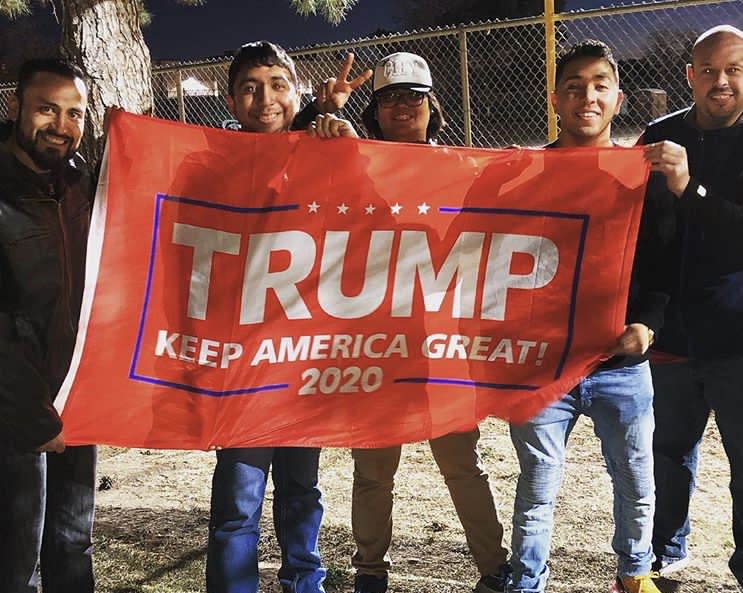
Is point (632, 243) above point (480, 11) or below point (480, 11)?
below

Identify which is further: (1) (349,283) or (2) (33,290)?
(1) (349,283)

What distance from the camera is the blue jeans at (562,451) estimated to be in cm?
274

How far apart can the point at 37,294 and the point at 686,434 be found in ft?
7.74

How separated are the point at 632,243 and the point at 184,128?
155cm

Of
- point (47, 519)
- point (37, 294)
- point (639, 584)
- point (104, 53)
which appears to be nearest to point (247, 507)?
point (47, 519)

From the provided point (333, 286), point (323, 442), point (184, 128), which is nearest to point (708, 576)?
point (323, 442)

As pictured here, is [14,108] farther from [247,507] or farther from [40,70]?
[247,507]

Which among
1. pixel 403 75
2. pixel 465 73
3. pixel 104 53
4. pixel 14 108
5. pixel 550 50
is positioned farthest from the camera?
pixel 465 73

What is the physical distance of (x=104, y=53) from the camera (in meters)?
5.94

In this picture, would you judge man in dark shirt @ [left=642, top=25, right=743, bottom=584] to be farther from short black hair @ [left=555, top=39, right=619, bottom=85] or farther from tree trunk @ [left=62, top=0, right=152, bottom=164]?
tree trunk @ [left=62, top=0, right=152, bottom=164]

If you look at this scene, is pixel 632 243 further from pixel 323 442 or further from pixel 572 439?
pixel 572 439

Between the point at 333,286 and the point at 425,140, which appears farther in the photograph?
the point at 425,140

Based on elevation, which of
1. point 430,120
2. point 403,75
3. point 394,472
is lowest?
point 394,472

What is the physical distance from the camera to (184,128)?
2727 mm
